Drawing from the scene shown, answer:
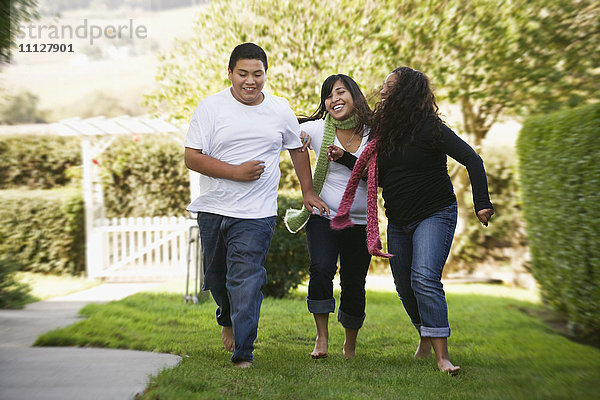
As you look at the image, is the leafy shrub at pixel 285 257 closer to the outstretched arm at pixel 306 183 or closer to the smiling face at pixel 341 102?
the outstretched arm at pixel 306 183

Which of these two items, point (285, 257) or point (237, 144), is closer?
point (237, 144)

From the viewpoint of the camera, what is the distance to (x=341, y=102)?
431 centimetres

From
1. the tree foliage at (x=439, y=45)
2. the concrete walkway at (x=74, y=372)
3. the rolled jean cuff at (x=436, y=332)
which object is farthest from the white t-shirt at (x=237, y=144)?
the tree foliage at (x=439, y=45)

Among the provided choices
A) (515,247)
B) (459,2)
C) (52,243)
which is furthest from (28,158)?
(515,247)

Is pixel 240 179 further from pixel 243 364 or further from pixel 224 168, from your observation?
pixel 243 364

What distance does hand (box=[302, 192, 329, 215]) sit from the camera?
4.29 m

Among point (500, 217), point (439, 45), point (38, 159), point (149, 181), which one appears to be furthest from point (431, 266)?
point (38, 159)

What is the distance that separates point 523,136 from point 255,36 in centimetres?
490

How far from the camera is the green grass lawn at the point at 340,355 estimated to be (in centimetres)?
348

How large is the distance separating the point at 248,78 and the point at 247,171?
0.58 meters

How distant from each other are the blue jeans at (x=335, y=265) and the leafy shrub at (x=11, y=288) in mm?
3825

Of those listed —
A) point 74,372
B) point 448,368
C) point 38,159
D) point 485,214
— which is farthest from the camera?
point 38,159

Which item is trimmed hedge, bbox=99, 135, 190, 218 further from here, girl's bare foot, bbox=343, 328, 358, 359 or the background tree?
girl's bare foot, bbox=343, 328, 358, 359

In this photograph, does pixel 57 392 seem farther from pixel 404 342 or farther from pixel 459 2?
Result: pixel 459 2
